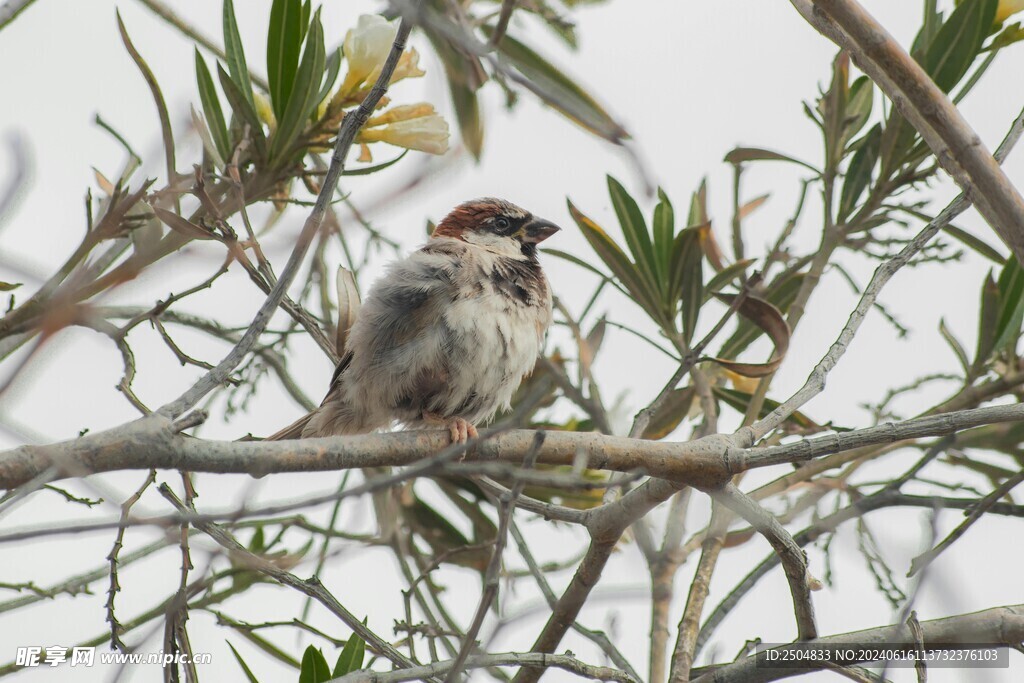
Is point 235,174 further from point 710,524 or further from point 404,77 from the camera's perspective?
point 710,524

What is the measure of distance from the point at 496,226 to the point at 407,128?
1.09 metres

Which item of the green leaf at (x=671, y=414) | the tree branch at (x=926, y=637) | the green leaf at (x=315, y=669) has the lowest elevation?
the tree branch at (x=926, y=637)

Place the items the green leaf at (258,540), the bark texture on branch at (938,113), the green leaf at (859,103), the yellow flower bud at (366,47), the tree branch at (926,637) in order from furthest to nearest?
the green leaf at (258,540), the green leaf at (859,103), the yellow flower bud at (366,47), the tree branch at (926,637), the bark texture on branch at (938,113)

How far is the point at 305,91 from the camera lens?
3.20 metres

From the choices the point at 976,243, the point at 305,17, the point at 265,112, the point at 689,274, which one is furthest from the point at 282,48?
the point at 976,243

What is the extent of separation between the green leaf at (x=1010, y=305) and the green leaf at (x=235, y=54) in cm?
270

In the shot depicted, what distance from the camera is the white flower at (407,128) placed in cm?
329

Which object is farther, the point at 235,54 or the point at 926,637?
the point at 235,54

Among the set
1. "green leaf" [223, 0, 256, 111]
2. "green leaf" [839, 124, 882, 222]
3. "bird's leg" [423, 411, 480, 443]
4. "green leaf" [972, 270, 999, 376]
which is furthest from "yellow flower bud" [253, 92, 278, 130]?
"green leaf" [972, 270, 999, 376]

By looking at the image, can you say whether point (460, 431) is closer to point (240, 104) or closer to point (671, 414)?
point (671, 414)

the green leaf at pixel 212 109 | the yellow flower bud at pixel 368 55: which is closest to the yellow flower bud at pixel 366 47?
the yellow flower bud at pixel 368 55

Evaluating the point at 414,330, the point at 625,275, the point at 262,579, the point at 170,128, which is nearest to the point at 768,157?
the point at 625,275

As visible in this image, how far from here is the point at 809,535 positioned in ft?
9.73

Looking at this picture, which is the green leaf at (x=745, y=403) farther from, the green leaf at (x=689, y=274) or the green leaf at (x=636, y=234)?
the green leaf at (x=636, y=234)
